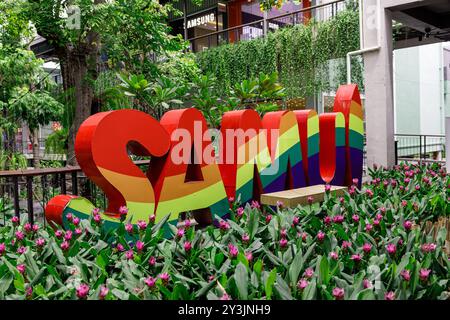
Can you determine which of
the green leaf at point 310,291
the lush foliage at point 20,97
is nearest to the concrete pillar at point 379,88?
the green leaf at point 310,291

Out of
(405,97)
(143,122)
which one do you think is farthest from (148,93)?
(405,97)

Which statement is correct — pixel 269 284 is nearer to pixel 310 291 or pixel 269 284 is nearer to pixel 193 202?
pixel 310 291

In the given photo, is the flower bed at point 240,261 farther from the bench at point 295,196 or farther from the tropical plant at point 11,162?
the tropical plant at point 11,162

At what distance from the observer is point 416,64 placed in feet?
62.7

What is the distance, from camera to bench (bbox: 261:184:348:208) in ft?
16.0

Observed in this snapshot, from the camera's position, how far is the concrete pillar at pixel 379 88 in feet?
26.3

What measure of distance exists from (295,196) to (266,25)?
12.8 metres

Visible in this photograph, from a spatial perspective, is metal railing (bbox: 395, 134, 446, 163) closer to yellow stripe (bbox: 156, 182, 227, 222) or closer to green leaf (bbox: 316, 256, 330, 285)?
yellow stripe (bbox: 156, 182, 227, 222)

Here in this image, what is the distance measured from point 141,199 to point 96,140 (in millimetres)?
685

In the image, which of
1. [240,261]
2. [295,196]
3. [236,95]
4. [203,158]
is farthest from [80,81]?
→ [240,261]

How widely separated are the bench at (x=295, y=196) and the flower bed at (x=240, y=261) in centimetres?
108

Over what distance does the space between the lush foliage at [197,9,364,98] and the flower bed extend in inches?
419
